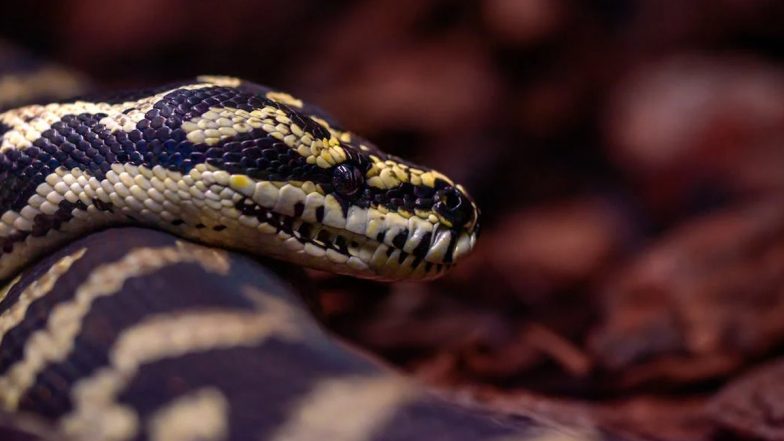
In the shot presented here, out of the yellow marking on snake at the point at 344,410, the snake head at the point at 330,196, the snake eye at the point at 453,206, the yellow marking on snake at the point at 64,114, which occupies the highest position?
the snake eye at the point at 453,206

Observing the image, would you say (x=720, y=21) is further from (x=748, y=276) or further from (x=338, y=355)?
(x=338, y=355)

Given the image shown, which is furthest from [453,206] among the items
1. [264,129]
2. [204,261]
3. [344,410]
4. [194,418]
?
[194,418]

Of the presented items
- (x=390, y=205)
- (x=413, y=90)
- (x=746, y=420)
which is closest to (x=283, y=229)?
(x=390, y=205)

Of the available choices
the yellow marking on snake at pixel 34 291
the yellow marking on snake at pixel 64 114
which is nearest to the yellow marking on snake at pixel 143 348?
the yellow marking on snake at pixel 34 291

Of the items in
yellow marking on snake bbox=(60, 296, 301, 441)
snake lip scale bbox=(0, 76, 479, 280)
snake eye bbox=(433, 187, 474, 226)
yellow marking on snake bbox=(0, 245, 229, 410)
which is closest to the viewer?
yellow marking on snake bbox=(60, 296, 301, 441)

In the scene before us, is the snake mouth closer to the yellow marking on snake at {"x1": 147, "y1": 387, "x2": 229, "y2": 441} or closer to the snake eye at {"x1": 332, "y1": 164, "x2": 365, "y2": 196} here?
the snake eye at {"x1": 332, "y1": 164, "x2": 365, "y2": 196}

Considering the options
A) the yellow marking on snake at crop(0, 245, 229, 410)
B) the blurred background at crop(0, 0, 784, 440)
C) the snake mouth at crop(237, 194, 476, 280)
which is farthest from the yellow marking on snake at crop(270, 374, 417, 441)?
the blurred background at crop(0, 0, 784, 440)

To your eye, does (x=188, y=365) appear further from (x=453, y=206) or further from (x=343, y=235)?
(x=453, y=206)

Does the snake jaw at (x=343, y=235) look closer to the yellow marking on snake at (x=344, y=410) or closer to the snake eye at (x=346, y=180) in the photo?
the snake eye at (x=346, y=180)
